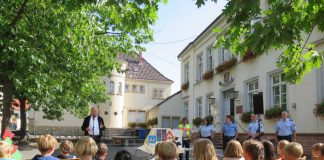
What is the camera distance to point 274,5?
6.20 metres

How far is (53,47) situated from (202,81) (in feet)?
58.7

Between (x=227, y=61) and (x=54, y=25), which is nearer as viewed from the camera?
(x=54, y=25)

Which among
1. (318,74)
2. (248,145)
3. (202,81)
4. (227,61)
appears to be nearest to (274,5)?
(248,145)

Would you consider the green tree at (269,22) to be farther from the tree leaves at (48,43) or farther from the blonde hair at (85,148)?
the tree leaves at (48,43)

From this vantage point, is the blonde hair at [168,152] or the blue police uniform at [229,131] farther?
the blue police uniform at [229,131]

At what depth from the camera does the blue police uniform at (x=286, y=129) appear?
13.3 m

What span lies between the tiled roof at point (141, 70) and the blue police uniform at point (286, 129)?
45552 millimetres

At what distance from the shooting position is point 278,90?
18609 millimetres

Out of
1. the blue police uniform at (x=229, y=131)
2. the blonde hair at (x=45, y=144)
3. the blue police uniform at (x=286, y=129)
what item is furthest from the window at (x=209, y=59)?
the blonde hair at (x=45, y=144)

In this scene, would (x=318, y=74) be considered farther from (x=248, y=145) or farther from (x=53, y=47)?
(x=248, y=145)

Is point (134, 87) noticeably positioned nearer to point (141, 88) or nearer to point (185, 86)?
point (141, 88)

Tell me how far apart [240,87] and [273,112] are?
5201mm

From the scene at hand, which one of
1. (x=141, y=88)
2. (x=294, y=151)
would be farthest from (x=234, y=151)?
(x=141, y=88)

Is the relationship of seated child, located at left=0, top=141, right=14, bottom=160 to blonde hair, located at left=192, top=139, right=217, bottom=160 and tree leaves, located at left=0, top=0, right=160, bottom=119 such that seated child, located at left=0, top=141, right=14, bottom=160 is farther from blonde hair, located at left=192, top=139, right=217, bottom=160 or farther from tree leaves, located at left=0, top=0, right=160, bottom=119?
tree leaves, located at left=0, top=0, right=160, bottom=119
